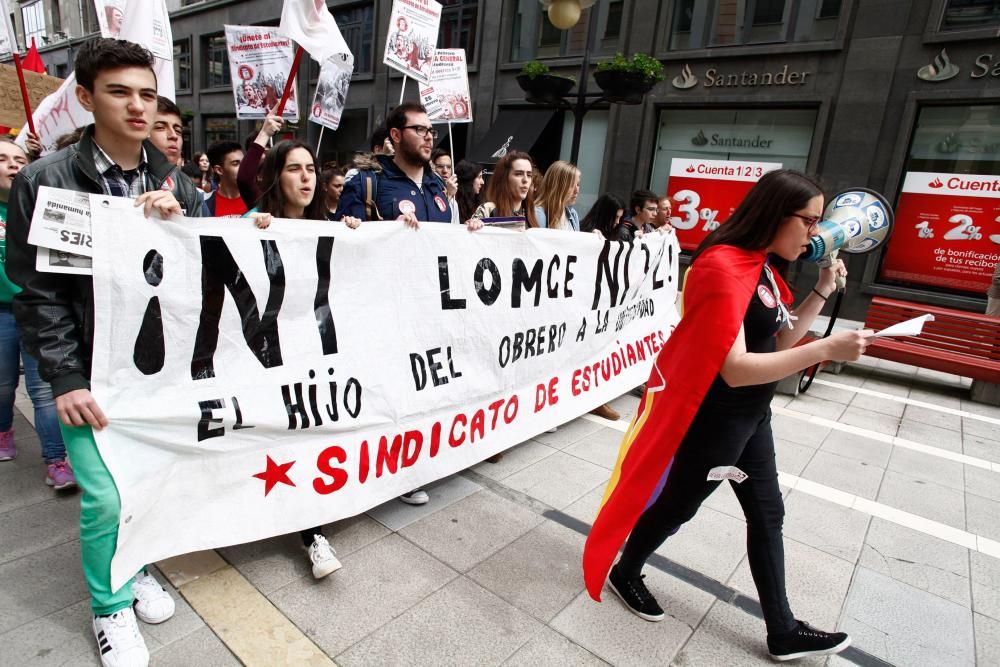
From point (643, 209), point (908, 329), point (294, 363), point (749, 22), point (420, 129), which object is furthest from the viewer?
point (749, 22)

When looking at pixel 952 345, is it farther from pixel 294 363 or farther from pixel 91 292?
pixel 91 292

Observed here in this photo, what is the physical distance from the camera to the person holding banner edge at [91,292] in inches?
68.7

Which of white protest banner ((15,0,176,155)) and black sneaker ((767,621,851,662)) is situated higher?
white protest banner ((15,0,176,155))

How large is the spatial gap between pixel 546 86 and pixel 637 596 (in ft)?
19.7

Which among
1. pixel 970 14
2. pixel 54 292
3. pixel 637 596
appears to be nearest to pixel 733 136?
pixel 970 14

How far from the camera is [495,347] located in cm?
328

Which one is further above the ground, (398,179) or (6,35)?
(6,35)

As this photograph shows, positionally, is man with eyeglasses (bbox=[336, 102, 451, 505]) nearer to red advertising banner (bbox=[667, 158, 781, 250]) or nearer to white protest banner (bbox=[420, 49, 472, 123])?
white protest banner (bbox=[420, 49, 472, 123])

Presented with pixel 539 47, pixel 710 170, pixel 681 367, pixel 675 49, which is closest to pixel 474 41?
pixel 539 47

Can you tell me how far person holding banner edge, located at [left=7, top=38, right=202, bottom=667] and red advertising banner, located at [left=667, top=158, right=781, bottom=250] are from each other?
1051cm

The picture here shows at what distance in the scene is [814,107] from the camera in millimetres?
10344

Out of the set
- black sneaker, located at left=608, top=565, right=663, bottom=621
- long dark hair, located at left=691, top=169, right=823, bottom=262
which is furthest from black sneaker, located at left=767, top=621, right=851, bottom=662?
long dark hair, located at left=691, top=169, right=823, bottom=262

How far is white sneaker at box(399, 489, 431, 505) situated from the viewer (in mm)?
→ 3072

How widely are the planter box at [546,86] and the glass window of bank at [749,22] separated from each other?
608cm
